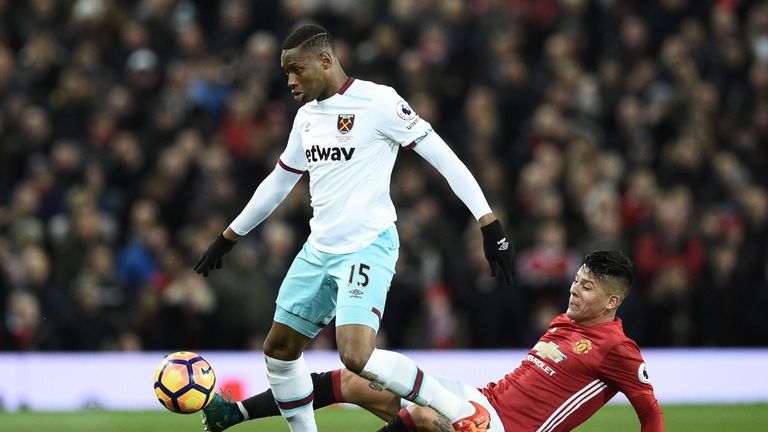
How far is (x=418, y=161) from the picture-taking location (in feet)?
44.5

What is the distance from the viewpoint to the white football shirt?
22.6ft

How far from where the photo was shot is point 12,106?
550 inches

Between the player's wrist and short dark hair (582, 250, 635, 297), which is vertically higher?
the player's wrist

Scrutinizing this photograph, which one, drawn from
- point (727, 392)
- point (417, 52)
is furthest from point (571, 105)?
point (727, 392)

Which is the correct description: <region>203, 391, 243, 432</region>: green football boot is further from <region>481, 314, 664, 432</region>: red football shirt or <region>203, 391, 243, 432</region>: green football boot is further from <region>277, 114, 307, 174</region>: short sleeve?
<region>481, 314, 664, 432</region>: red football shirt

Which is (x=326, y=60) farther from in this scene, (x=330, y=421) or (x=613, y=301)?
(x=330, y=421)

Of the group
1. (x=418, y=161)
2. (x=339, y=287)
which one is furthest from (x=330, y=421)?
(x=418, y=161)

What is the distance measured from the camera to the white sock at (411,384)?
659cm

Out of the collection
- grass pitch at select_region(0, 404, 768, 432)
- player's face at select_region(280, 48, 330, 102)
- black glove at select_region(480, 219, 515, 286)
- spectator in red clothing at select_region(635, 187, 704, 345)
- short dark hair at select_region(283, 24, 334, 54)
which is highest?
short dark hair at select_region(283, 24, 334, 54)

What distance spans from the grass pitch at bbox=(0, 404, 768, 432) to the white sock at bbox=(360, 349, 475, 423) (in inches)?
96.6

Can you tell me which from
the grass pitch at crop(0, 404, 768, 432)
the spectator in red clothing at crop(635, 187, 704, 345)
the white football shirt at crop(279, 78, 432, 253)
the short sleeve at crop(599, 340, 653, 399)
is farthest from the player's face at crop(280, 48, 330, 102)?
the spectator in red clothing at crop(635, 187, 704, 345)

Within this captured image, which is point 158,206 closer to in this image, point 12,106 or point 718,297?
point 12,106

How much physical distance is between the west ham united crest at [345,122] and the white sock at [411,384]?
1140 mm

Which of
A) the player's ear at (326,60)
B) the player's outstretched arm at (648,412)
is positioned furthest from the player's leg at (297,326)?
the player's outstretched arm at (648,412)
